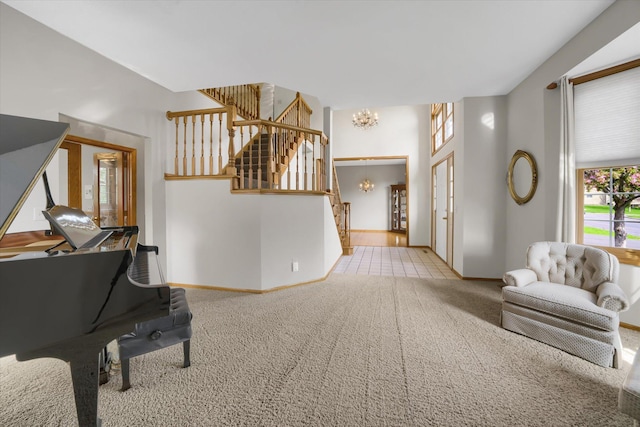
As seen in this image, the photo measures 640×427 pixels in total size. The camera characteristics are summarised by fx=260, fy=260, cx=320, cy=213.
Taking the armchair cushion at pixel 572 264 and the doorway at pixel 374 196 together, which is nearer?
the armchair cushion at pixel 572 264

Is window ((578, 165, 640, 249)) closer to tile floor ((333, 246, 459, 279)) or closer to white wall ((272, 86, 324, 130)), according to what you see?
tile floor ((333, 246, 459, 279))

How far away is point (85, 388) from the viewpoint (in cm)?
119

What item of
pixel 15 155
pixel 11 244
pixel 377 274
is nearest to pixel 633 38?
pixel 377 274

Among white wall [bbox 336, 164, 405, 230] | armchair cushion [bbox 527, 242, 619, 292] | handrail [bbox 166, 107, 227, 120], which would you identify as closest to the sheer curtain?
armchair cushion [bbox 527, 242, 619, 292]

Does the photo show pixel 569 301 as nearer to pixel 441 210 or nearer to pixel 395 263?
pixel 395 263

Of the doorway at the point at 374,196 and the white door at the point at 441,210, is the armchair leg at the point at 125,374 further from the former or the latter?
the doorway at the point at 374,196

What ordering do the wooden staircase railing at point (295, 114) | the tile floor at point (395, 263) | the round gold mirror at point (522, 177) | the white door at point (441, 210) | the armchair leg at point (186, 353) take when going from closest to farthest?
the armchair leg at point (186, 353)
the round gold mirror at point (522, 177)
the tile floor at point (395, 263)
the white door at point (441, 210)
the wooden staircase railing at point (295, 114)

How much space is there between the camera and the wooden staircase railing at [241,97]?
489cm

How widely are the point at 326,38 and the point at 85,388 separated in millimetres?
3147

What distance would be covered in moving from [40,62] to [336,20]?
2.82m

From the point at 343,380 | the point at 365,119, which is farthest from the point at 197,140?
the point at 365,119

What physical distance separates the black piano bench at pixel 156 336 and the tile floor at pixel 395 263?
3074 mm

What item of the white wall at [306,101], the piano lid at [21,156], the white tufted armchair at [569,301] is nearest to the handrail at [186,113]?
the piano lid at [21,156]

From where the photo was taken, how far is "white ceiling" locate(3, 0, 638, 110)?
2.19 m
